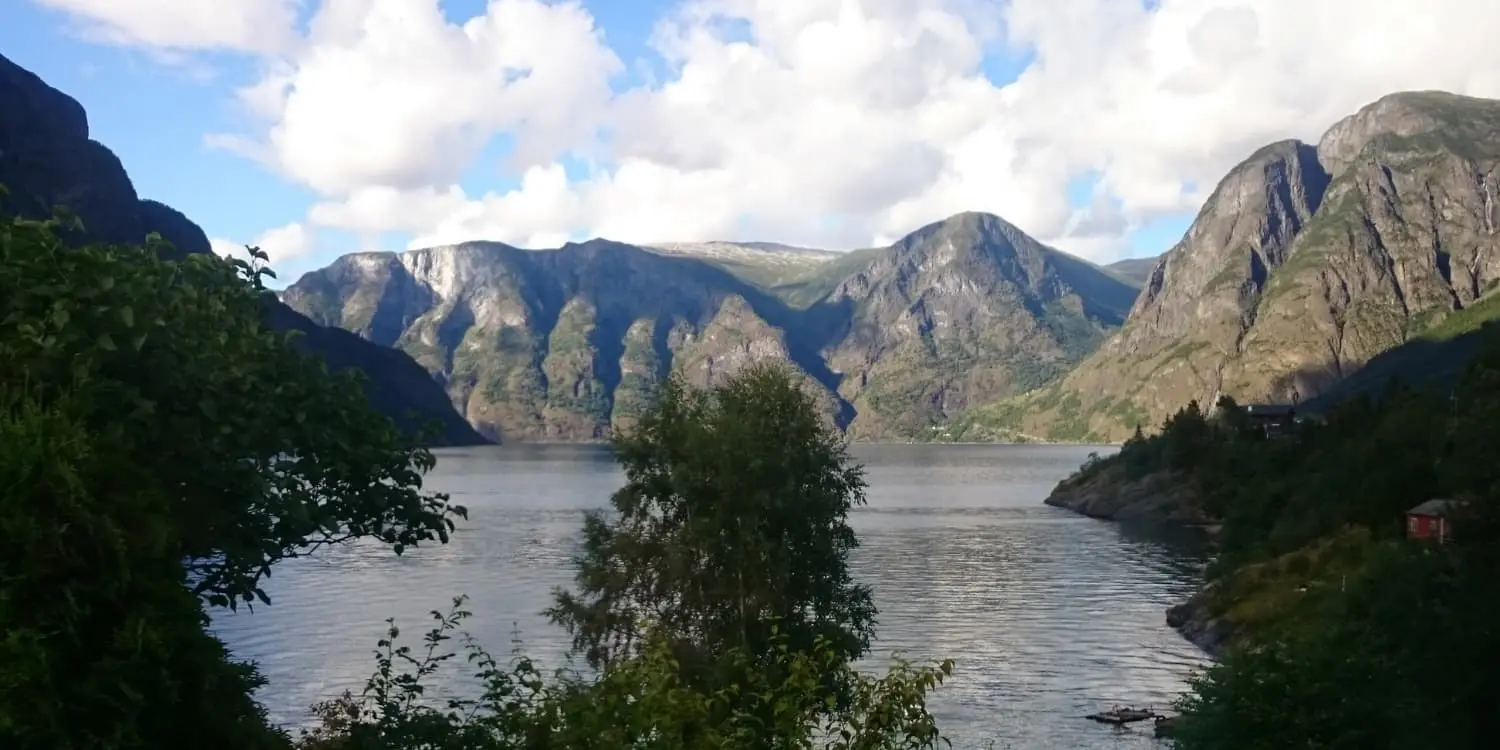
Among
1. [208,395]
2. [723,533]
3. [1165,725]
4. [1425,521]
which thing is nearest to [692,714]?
[208,395]

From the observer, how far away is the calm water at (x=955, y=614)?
73.1 metres

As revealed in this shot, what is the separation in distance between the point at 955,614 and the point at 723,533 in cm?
5204

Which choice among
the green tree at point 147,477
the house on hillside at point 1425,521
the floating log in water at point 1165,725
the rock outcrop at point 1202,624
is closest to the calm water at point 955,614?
the floating log in water at point 1165,725

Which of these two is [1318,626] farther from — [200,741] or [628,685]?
[200,741]

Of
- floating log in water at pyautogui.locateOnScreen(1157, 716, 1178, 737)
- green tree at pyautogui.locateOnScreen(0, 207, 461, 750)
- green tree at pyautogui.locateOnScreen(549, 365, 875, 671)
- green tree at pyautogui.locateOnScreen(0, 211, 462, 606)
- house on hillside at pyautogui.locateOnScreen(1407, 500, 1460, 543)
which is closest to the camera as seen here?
green tree at pyautogui.locateOnScreen(0, 207, 461, 750)

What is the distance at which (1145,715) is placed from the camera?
68.0m

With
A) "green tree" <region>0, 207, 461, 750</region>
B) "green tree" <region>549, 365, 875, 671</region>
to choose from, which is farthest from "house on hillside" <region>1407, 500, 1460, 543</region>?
"green tree" <region>0, 207, 461, 750</region>

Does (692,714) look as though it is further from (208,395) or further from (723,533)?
(723,533)

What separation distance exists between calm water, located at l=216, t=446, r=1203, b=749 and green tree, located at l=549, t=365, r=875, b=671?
1346cm

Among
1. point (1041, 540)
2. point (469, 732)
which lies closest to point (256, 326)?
point (469, 732)

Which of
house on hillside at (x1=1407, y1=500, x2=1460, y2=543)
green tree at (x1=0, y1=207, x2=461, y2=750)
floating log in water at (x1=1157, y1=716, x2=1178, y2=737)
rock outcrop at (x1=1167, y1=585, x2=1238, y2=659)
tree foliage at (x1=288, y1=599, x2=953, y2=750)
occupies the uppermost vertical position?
green tree at (x1=0, y1=207, x2=461, y2=750)

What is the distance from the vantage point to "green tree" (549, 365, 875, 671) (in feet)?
185

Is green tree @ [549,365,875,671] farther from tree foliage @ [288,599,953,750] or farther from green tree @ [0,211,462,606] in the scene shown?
tree foliage @ [288,599,953,750]

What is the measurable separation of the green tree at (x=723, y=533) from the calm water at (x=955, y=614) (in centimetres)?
1346
